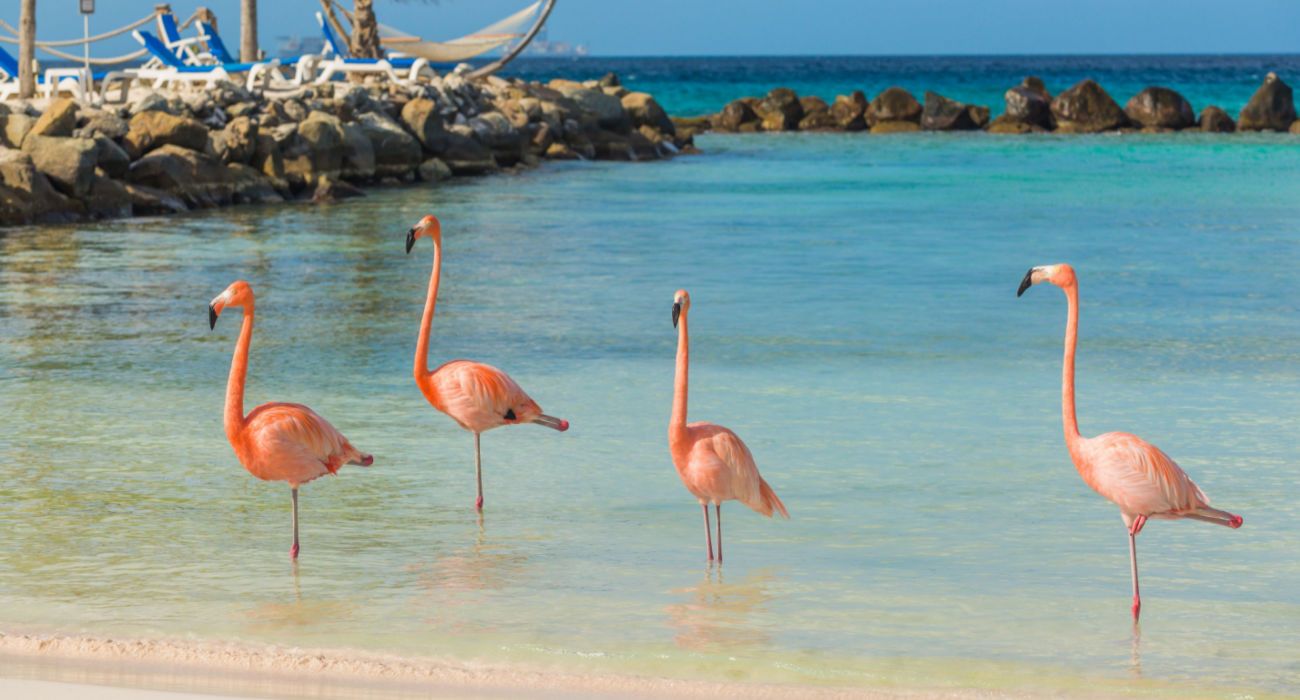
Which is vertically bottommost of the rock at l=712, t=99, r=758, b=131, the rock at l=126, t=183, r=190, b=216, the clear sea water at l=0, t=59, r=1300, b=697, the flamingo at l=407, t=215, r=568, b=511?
the rock at l=712, t=99, r=758, b=131

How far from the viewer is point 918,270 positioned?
63.0 ft

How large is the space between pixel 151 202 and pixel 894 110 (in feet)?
108

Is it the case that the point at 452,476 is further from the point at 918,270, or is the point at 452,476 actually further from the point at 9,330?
the point at 918,270

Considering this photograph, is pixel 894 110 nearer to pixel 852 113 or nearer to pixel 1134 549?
pixel 852 113

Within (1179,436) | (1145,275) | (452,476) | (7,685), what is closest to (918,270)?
(1145,275)

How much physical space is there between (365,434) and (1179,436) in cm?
478

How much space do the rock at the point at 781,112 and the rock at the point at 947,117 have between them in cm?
382

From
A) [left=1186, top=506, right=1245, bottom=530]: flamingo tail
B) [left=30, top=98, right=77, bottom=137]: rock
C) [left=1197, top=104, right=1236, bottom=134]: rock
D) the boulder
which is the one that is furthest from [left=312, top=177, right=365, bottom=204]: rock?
[left=1197, top=104, right=1236, bottom=134]: rock

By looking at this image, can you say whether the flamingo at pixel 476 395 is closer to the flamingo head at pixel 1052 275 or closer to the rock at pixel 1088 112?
the flamingo head at pixel 1052 275

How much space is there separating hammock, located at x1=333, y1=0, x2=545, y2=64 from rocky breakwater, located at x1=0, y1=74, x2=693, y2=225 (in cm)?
70

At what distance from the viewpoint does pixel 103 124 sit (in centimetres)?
2427

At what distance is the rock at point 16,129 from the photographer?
22953 mm

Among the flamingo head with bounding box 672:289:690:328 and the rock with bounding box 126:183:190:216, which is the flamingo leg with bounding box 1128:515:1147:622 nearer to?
the flamingo head with bounding box 672:289:690:328

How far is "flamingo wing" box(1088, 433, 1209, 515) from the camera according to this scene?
634cm
